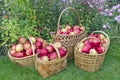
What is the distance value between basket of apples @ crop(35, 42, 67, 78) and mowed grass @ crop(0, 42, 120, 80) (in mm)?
107

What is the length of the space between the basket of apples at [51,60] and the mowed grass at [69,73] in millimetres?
107

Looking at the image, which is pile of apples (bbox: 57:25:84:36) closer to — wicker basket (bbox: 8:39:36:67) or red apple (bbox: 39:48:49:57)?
red apple (bbox: 39:48:49:57)

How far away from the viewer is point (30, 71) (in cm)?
404

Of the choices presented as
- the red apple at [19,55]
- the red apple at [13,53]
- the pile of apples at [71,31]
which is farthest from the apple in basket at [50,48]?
the red apple at [13,53]

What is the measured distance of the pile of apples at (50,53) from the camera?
377 cm

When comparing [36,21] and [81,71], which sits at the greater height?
[36,21]

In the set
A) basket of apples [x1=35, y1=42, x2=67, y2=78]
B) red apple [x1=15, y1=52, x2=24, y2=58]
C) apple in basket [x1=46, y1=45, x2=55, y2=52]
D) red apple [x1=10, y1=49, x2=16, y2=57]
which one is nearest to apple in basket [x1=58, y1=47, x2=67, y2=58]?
basket of apples [x1=35, y1=42, x2=67, y2=78]

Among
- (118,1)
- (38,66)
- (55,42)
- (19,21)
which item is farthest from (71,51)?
(118,1)

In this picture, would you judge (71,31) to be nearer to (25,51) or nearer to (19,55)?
(25,51)

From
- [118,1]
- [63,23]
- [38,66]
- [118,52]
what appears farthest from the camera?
[118,1]

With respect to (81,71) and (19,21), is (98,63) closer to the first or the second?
(81,71)

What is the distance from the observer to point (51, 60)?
12.3 feet

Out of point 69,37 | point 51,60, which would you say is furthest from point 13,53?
point 69,37

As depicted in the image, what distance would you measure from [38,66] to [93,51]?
0.79 meters
